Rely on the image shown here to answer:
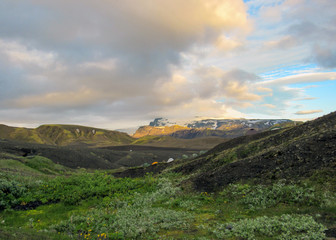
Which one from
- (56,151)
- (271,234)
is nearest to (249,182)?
(271,234)

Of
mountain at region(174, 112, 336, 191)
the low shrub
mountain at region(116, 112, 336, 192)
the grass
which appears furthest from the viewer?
mountain at region(174, 112, 336, 191)

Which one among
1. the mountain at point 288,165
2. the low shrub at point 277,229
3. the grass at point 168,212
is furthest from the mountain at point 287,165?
the low shrub at point 277,229

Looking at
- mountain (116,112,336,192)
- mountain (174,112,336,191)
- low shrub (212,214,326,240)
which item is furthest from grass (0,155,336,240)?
mountain (174,112,336,191)

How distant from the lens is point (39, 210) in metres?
14.8

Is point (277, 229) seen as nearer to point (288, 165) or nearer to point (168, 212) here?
point (168, 212)

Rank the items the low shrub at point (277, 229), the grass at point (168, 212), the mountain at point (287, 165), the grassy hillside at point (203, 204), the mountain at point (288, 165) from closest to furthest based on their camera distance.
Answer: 1. the low shrub at point (277, 229)
2. the grass at point (168, 212)
3. the grassy hillside at point (203, 204)
4. the mountain at point (287, 165)
5. the mountain at point (288, 165)

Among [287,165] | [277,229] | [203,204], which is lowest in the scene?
[203,204]

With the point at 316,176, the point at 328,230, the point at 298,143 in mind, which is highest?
the point at 298,143

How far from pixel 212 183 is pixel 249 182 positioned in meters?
2.80

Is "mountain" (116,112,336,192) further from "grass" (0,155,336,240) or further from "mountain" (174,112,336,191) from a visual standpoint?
"grass" (0,155,336,240)

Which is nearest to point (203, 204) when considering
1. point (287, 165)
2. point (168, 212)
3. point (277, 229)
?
point (168, 212)

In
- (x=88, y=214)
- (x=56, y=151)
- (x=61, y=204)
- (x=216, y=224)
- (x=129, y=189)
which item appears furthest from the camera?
(x=56, y=151)

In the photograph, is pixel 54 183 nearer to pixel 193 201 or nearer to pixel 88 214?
pixel 88 214

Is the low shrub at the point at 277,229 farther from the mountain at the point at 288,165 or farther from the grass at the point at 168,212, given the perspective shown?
the mountain at the point at 288,165
